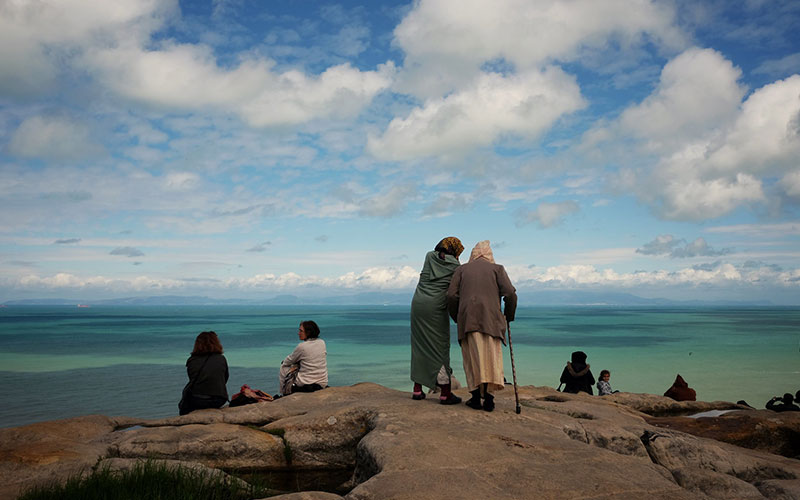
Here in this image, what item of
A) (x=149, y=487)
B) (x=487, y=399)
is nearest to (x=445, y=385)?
(x=487, y=399)

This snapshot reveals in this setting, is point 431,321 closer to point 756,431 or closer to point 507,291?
point 507,291

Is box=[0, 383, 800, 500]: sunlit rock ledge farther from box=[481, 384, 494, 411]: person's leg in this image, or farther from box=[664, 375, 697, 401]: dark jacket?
box=[664, 375, 697, 401]: dark jacket

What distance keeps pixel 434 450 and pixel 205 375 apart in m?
4.99

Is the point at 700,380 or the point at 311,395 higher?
the point at 311,395

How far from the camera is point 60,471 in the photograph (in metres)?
5.14

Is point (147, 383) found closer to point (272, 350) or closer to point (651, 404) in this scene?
point (272, 350)

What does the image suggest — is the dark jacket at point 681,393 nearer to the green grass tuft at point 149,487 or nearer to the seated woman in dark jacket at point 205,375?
the seated woman in dark jacket at point 205,375

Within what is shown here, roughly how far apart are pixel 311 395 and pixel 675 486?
6422mm

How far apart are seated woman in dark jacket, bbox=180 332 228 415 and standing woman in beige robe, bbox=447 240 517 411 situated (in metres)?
4.24

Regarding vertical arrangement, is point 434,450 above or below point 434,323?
below

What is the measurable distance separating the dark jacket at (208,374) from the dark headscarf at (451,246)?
4.16 metres

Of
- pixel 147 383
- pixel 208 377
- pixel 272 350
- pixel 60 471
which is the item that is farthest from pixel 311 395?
pixel 272 350

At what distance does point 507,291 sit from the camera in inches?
271

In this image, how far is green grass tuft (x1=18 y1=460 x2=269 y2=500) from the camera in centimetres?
436
